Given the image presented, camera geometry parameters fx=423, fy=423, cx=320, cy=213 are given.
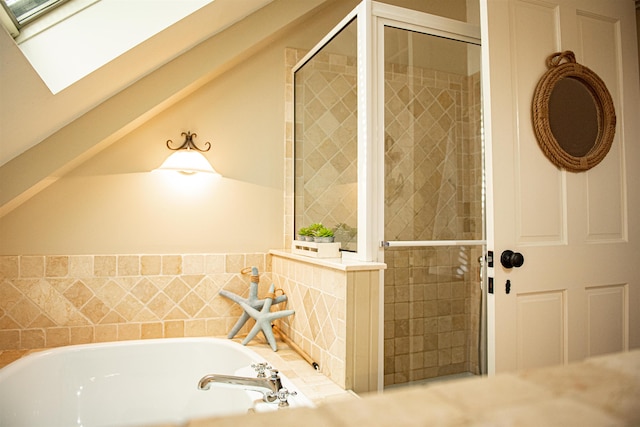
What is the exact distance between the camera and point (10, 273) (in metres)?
2.26

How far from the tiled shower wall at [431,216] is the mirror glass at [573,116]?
0.35 metres

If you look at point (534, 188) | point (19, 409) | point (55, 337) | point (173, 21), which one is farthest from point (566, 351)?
point (55, 337)

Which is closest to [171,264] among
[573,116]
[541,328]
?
[541,328]

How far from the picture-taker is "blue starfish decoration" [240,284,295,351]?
2.28 metres

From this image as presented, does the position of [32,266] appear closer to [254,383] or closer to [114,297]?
[114,297]

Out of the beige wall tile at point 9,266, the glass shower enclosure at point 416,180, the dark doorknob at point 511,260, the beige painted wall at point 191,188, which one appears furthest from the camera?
the beige painted wall at point 191,188

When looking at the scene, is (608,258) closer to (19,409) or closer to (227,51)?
(227,51)

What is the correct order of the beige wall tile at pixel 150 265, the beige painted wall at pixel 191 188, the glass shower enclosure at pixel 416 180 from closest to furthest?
1. the glass shower enclosure at pixel 416 180
2. the beige painted wall at pixel 191 188
3. the beige wall tile at pixel 150 265

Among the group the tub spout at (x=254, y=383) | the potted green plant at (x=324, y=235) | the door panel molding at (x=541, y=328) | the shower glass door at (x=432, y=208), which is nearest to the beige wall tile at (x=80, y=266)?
the tub spout at (x=254, y=383)

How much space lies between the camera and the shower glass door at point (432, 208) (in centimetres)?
202

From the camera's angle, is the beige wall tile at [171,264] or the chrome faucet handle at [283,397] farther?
the beige wall tile at [171,264]

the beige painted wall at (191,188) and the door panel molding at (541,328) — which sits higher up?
the beige painted wall at (191,188)

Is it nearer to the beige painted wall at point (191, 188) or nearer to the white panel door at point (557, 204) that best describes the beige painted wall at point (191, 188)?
the beige painted wall at point (191, 188)

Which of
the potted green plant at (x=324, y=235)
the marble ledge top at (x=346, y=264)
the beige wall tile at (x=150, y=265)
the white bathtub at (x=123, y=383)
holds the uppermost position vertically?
the potted green plant at (x=324, y=235)
